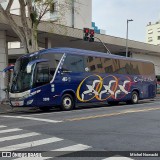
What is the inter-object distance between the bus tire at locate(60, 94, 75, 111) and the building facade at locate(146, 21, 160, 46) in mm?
119044

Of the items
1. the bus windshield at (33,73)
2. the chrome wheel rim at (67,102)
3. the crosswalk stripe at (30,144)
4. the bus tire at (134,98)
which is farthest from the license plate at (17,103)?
the bus tire at (134,98)

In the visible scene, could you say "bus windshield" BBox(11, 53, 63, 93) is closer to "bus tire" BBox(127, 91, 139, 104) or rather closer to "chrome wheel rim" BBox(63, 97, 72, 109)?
"chrome wheel rim" BBox(63, 97, 72, 109)

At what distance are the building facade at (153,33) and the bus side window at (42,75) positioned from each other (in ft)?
396

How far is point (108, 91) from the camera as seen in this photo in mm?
23391

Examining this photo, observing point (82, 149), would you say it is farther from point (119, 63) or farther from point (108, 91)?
point (119, 63)

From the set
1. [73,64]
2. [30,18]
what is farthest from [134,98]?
[30,18]

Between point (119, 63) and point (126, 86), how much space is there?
177 centimetres

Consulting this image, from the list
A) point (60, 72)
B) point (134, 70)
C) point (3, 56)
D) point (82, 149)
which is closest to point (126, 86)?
point (134, 70)

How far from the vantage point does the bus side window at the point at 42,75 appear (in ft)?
61.4

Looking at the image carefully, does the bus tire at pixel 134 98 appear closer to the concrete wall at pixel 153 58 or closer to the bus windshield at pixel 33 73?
the bus windshield at pixel 33 73

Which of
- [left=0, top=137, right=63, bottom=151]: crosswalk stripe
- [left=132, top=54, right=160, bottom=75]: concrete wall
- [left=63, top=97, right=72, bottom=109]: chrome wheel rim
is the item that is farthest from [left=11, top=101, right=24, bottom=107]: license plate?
[left=132, top=54, right=160, bottom=75]: concrete wall

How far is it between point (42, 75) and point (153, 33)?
410 feet

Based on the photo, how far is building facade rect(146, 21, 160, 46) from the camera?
447 ft

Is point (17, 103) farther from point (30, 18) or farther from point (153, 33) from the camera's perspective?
point (153, 33)
